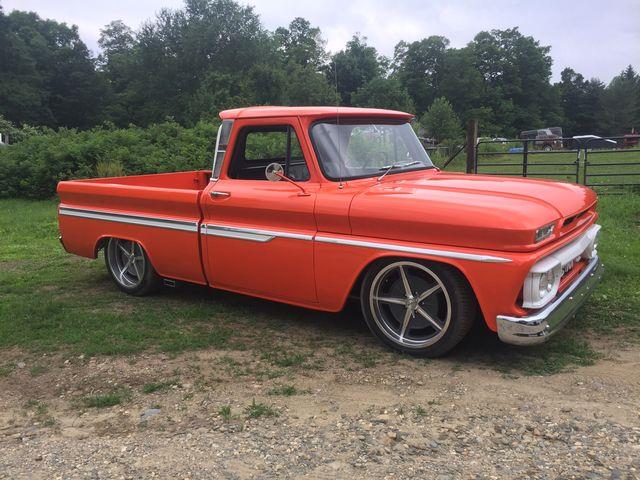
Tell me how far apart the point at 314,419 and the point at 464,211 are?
1.59 meters

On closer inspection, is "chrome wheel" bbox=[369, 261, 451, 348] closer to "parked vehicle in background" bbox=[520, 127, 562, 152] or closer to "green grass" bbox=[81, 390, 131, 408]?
"green grass" bbox=[81, 390, 131, 408]

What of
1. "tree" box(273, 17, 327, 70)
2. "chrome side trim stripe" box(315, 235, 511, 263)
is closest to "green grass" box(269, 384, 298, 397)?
"chrome side trim stripe" box(315, 235, 511, 263)

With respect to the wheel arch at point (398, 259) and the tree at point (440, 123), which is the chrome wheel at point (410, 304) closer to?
the wheel arch at point (398, 259)

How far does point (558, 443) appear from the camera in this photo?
2.81 meters

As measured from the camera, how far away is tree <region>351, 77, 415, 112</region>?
205ft

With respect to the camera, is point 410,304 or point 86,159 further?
point 86,159

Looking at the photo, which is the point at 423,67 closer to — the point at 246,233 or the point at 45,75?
the point at 45,75

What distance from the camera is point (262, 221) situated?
4.58m

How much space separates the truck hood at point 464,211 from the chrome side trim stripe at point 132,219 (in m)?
1.75

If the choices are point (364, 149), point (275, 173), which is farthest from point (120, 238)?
point (364, 149)

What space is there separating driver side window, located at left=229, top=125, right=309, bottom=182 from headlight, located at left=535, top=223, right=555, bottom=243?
1810mm

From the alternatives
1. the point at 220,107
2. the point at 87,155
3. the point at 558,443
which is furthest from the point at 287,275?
the point at 220,107

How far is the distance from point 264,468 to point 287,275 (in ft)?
6.29

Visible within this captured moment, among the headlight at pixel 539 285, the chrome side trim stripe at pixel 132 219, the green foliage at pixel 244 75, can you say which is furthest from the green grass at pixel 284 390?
the green foliage at pixel 244 75
